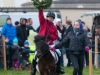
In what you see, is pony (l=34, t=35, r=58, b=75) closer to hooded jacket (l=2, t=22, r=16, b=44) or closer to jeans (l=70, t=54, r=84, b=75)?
jeans (l=70, t=54, r=84, b=75)

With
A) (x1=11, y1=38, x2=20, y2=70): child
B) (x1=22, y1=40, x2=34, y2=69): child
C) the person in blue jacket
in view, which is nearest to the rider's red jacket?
(x1=11, y1=38, x2=20, y2=70): child

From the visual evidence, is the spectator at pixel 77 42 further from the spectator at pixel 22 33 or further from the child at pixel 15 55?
the spectator at pixel 22 33

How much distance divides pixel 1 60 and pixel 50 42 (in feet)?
16.7

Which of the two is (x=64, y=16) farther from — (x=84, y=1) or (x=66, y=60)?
(x=66, y=60)

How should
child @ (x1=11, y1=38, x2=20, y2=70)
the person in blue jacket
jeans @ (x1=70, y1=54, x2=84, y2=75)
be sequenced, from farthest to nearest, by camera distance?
the person in blue jacket, child @ (x1=11, y1=38, x2=20, y2=70), jeans @ (x1=70, y1=54, x2=84, y2=75)

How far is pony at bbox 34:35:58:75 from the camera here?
12023 mm

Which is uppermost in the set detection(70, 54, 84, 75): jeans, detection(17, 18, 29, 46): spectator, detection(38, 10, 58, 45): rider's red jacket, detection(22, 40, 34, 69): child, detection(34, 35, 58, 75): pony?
A: detection(38, 10, 58, 45): rider's red jacket

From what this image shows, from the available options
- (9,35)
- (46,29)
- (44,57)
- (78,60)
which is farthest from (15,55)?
(44,57)

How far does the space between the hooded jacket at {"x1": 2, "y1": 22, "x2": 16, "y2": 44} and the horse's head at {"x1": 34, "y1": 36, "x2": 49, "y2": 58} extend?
17.9 feet

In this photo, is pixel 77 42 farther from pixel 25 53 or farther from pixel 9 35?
pixel 9 35

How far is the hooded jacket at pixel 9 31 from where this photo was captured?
57.5ft

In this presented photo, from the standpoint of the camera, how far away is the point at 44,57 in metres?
12.2

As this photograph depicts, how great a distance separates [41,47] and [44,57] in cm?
37

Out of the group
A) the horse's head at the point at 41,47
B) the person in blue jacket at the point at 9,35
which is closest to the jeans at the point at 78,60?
the horse's head at the point at 41,47
